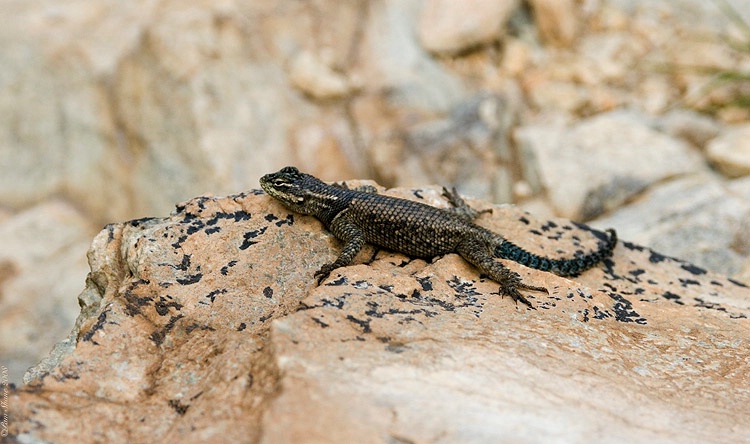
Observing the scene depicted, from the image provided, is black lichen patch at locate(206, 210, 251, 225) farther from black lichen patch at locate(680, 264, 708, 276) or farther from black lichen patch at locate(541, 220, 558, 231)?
black lichen patch at locate(680, 264, 708, 276)

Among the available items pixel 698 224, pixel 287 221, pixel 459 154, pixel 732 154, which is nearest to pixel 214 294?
pixel 287 221

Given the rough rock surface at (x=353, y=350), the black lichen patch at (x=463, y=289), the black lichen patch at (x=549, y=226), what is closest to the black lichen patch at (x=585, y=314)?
the rough rock surface at (x=353, y=350)

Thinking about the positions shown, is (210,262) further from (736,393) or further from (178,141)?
(178,141)

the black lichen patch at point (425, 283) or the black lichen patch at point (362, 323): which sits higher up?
the black lichen patch at point (425, 283)

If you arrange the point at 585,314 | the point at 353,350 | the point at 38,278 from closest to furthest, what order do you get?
the point at 353,350, the point at 585,314, the point at 38,278

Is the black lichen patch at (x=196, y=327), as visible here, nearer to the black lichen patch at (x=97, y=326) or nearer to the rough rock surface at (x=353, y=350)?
the rough rock surface at (x=353, y=350)

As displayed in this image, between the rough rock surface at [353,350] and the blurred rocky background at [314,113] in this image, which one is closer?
the rough rock surface at [353,350]

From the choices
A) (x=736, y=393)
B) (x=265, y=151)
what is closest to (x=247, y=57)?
(x=265, y=151)

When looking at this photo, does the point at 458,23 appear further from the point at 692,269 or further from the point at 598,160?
the point at 692,269
